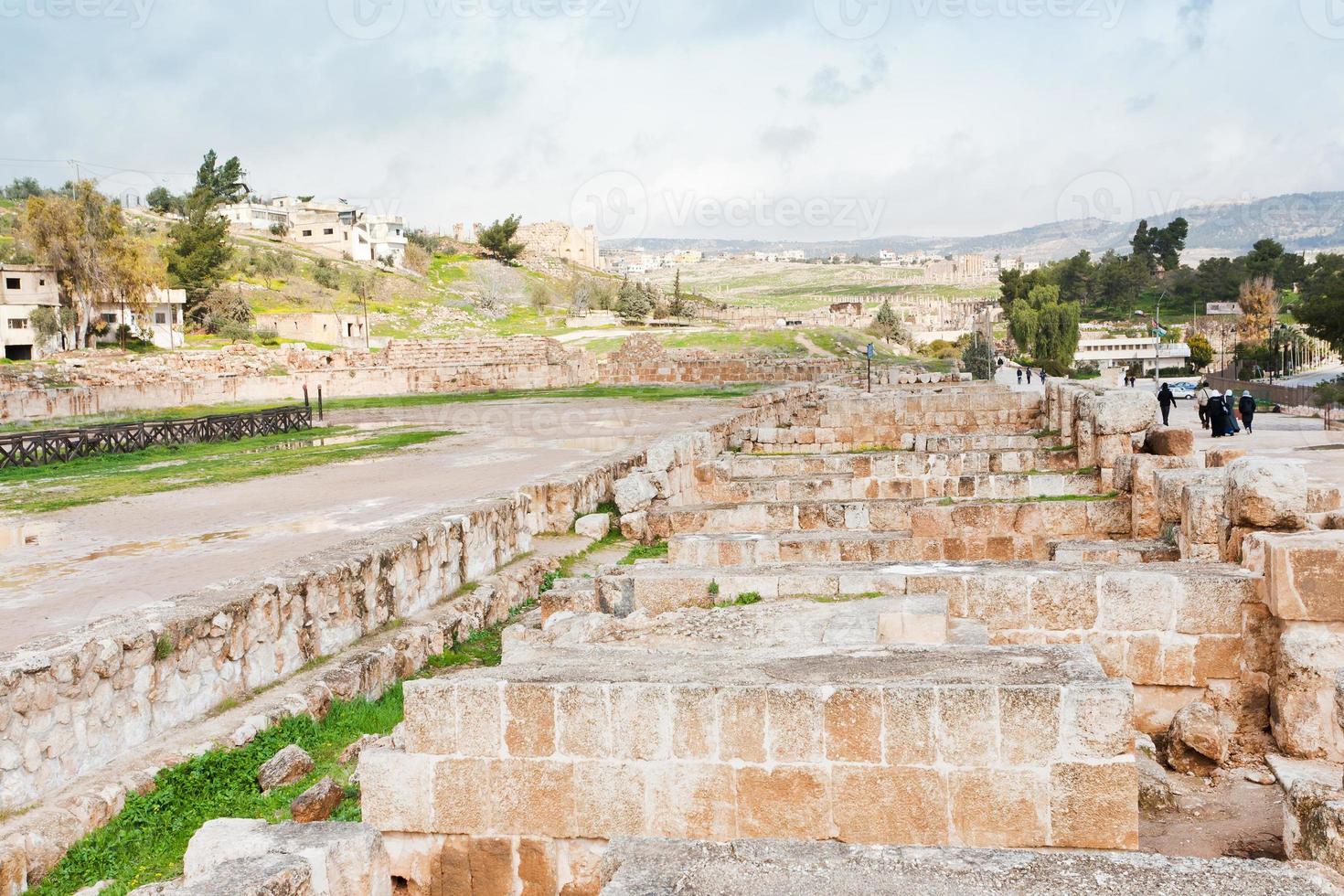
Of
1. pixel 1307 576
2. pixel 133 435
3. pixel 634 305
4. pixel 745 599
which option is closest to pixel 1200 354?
pixel 634 305

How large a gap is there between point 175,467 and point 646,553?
442 inches

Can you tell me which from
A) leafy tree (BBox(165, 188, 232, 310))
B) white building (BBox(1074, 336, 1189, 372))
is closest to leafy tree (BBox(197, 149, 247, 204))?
leafy tree (BBox(165, 188, 232, 310))

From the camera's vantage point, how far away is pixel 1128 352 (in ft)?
279

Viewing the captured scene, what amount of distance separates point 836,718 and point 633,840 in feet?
3.40

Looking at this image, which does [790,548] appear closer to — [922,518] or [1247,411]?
[922,518]

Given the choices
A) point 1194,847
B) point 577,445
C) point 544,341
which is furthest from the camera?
point 544,341

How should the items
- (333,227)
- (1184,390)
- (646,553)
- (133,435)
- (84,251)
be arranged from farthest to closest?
(333,227) < (1184,390) < (84,251) < (133,435) < (646,553)

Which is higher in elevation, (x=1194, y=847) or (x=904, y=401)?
(x=904, y=401)

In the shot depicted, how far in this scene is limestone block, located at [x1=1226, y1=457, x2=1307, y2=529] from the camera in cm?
688

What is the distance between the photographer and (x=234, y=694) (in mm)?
6559

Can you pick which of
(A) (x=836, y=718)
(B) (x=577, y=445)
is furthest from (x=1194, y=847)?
(B) (x=577, y=445)

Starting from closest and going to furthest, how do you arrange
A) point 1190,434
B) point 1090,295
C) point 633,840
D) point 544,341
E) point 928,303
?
point 633,840 < point 1190,434 < point 544,341 < point 1090,295 < point 928,303

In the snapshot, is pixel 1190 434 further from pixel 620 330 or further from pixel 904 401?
pixel 620 330

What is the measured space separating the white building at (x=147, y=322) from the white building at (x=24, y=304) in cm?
220
